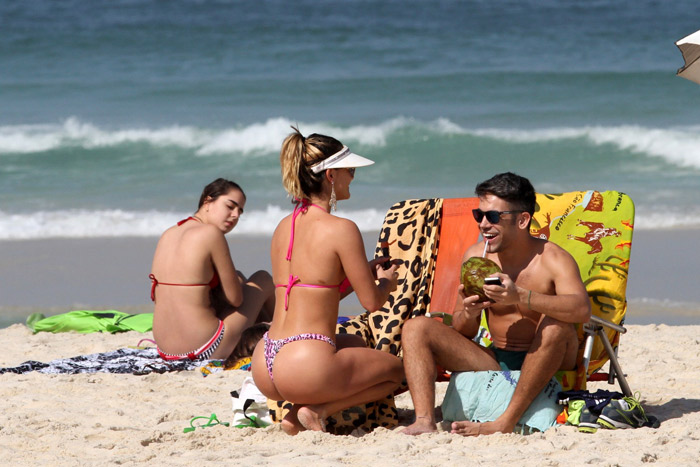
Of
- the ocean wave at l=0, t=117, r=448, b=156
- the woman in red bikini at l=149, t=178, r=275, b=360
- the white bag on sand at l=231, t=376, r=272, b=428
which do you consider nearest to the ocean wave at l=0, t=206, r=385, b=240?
the ocean wave at l=0, t=117, r=448, b=156

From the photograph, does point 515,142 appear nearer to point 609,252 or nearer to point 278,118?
point 278,118

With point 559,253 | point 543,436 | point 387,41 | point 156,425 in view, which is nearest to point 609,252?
point 559,253

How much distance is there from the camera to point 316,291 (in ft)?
12.8

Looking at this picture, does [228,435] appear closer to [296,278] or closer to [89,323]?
[296,278]

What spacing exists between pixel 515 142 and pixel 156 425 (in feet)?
37.9

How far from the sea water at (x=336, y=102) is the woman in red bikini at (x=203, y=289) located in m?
4.73

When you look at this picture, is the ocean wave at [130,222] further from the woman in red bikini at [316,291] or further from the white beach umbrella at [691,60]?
the woman in red bikini at [316,291]

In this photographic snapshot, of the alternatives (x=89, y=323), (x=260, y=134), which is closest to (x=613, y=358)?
(x=89, y=323)

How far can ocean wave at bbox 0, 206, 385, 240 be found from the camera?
36.1 feet

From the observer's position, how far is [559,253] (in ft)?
13.4

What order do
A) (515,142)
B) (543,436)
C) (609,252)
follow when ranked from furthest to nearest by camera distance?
(515,142) < (609,252) < (543,436)

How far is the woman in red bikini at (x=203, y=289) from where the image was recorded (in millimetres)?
5797

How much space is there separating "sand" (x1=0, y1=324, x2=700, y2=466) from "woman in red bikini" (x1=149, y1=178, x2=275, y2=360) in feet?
1.10

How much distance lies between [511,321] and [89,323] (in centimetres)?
416
